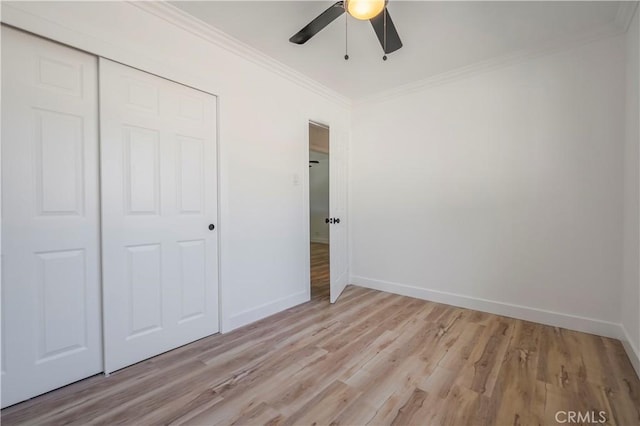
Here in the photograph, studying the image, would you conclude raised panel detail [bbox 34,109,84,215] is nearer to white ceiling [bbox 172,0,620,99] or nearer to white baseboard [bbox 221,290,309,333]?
white ceiling [bbox 172,0,620,99]

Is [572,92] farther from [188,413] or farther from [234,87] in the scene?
[188,413]

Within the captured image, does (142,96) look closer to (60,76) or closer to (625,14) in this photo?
(60,76)

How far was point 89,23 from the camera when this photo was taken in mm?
1716

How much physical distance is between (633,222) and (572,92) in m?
1.22

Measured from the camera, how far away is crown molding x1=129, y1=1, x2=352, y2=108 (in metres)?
1.97

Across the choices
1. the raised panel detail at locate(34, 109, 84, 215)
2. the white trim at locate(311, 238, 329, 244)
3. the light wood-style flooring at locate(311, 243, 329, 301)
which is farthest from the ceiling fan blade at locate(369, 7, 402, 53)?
the white trim at locate(311, 238, 329, 244)

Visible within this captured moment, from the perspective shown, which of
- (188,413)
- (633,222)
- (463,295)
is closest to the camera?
Answer: (188,413)

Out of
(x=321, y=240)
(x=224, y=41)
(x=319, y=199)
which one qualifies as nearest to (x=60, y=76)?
(x=224, y=41)

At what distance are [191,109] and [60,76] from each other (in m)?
0.78

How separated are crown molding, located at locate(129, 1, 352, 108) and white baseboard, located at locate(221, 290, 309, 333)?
7.83ft

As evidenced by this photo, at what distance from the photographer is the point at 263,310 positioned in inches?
108

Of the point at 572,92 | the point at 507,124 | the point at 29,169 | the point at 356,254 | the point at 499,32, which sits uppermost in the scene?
the point at 499,32

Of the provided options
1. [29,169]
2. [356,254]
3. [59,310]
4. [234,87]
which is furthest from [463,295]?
[29,169]

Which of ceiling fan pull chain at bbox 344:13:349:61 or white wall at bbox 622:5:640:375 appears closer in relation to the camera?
white wall at bbox 622:5:640:375
